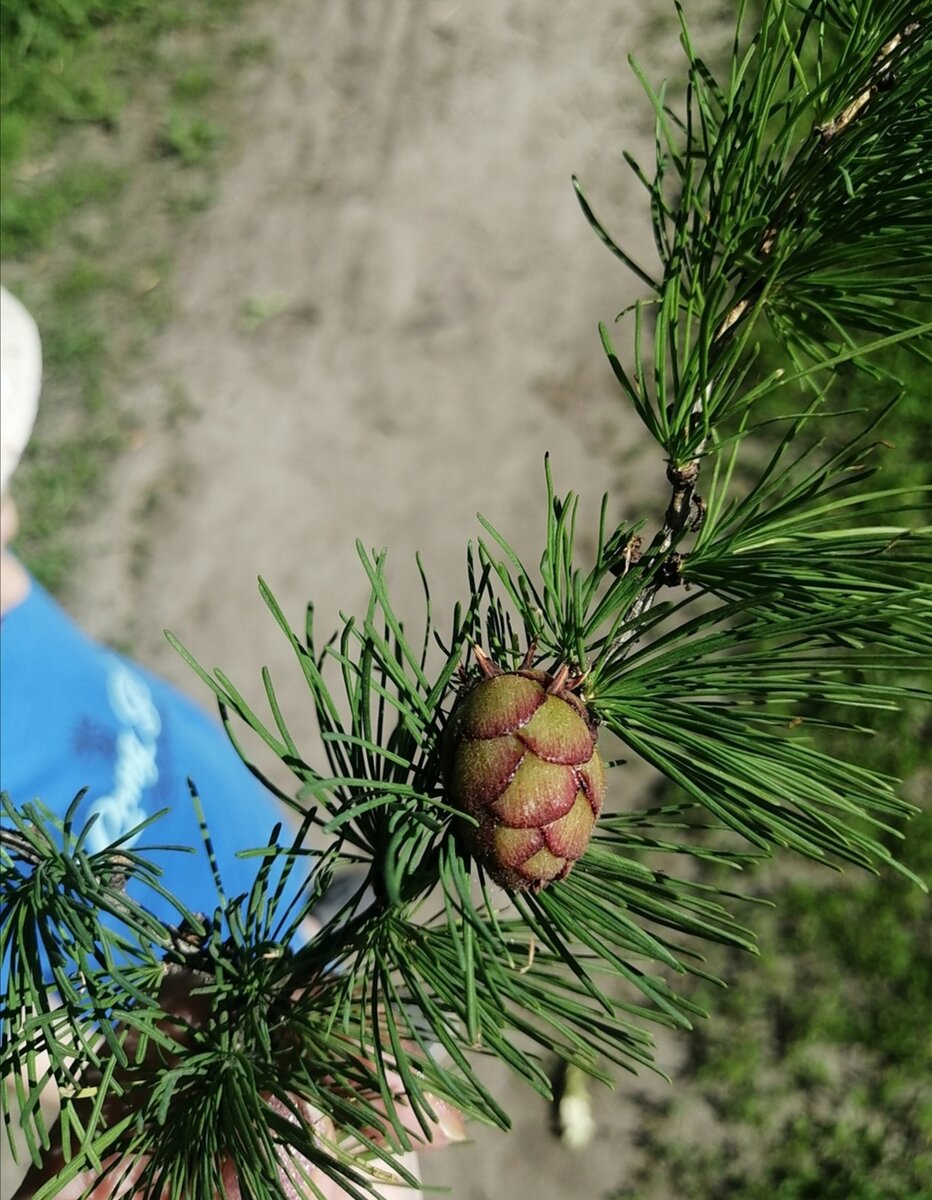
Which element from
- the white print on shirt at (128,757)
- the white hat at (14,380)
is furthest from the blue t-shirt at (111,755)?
the white hat at (14,380)

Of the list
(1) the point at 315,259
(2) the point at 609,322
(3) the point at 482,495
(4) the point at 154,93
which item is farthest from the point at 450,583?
(4) the point at 154,93

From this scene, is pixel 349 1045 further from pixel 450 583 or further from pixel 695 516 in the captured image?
pixel 450 583

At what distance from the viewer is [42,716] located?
1028mm

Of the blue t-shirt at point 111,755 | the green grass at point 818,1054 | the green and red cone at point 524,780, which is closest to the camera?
the green and red cone at point 524,780

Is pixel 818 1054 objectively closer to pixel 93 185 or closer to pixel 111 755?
pixel 111 755

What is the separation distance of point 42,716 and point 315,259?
1.05 m

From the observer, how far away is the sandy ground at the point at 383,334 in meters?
1.66

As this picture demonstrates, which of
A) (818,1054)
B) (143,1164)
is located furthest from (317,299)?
(143,1164)

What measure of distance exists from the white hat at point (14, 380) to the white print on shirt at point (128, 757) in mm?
297

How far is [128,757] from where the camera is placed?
1.07 m

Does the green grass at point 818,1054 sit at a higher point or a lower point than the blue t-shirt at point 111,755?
lower

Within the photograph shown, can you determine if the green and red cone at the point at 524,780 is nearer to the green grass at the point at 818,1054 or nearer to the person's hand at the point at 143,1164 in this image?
the person's hand at the point at 143,1164

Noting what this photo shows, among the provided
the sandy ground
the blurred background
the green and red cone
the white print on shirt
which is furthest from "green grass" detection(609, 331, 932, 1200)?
the green and red cone

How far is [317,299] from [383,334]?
14 cm
